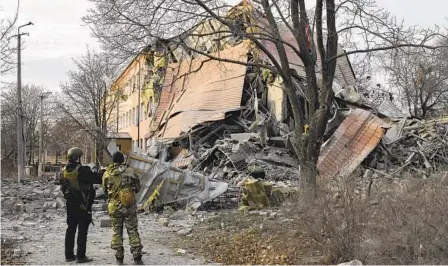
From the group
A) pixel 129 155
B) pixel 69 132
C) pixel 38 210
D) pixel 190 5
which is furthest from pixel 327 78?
pixel 69 132

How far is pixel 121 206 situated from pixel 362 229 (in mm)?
3034

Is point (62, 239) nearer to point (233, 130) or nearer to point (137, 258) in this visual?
point (137, 258)

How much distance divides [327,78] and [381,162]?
28.7ft

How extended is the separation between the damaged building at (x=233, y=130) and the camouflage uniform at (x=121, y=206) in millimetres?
4653

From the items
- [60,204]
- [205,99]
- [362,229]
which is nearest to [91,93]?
[205,99]

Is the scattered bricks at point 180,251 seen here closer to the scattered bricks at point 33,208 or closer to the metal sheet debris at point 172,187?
the metal sheet debris at point 172,187

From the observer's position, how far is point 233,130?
21250 mm

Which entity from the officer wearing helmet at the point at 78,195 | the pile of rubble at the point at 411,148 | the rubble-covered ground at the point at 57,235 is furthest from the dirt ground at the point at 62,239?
the pile of rubble at the point at 411,148

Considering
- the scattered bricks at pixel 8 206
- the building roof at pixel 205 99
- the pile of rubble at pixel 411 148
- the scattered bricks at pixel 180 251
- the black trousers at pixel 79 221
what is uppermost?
the building roof at pixel 205 99

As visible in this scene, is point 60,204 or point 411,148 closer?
point 60,204

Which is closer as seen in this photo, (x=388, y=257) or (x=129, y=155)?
(x=388, y=257)

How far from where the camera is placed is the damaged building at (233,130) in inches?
524

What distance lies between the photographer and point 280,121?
68.5ft

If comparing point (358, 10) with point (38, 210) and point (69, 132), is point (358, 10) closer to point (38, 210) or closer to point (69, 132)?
point (38, 210)
